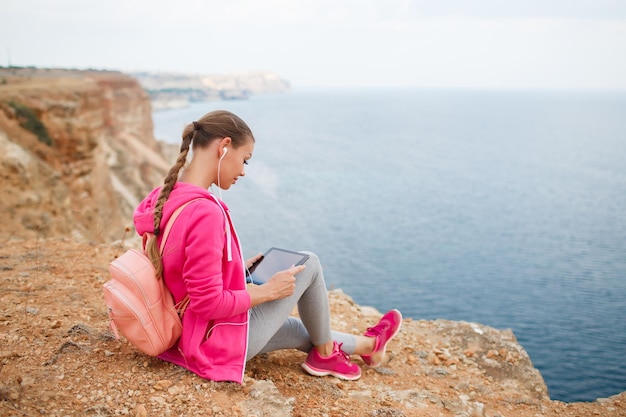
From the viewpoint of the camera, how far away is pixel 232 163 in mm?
3334

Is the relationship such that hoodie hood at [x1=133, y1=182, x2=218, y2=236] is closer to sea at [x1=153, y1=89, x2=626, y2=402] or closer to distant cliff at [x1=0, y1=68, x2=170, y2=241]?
sea at [x1=153, y1=89, x2=626, y2=402]

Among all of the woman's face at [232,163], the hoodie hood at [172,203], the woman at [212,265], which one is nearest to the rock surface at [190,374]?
the woman at [212,265]

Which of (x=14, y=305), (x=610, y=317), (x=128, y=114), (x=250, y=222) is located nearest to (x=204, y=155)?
(x=14, y=305)

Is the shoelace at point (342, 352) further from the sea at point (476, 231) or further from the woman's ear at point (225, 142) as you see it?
the sea at point (476, 231)

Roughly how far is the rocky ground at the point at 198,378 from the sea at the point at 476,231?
287 centimetres

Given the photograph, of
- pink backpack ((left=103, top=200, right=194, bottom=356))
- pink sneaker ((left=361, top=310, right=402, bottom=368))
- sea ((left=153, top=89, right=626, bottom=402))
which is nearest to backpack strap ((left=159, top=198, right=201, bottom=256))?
pink backpack ((left=103, top=200, right=194, bottom=356))

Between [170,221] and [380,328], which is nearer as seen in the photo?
[170,221]

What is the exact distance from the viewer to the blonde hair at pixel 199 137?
3.18 meters

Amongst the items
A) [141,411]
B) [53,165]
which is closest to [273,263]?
[141,411]

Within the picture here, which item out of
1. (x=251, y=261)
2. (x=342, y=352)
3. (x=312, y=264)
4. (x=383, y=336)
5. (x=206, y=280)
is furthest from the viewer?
(x=383, y=336)

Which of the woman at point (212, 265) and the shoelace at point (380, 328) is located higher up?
the woman at point (212, 265)

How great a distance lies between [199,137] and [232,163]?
255mm

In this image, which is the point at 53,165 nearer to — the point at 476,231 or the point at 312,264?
the point at 312,264

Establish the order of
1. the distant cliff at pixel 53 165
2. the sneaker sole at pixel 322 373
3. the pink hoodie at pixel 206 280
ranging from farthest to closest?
1. the distant cliff at pixel 53 165
2. the sneaker sole at pixel 322 373
3. the pink hoodie at pixel 206 280
